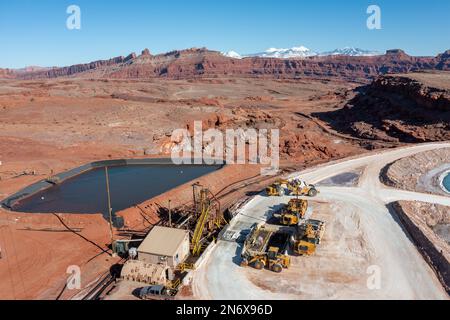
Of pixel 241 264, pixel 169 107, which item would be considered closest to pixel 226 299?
pixel 241 264

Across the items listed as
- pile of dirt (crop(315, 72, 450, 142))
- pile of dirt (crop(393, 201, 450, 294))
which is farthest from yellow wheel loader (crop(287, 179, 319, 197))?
pile of dirt (crop(315, 72, 450, 142))

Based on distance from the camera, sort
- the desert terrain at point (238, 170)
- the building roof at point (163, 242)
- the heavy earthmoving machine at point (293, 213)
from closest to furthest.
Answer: the desert terrain at point (238, 170) < the building roof at point (163, 242) < the heavy earthmoving machine at point (293, 213)

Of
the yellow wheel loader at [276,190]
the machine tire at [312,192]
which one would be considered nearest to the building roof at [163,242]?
the yellow wheel loader at [276,190]

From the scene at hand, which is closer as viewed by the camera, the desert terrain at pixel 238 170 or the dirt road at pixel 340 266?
the dirt road at pixel 340 266

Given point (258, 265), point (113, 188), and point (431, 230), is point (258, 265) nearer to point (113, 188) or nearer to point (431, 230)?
point (431, 230)

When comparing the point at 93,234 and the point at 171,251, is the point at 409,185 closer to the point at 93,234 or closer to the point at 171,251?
the point at 171,251

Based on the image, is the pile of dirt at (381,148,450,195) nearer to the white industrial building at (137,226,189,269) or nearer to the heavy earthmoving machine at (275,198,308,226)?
the heavy earthmoving machine at (275,198,308,226)

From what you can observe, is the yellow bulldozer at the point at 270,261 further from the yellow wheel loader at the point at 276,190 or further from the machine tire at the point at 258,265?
the yellow wheel loader at the point at 276,190
